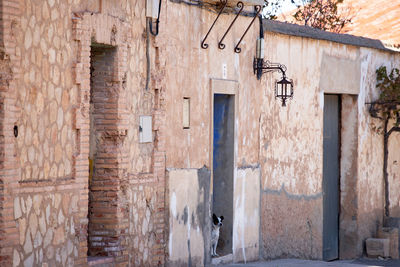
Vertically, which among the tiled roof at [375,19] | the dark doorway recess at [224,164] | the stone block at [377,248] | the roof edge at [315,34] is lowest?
the stone block at [377,248]

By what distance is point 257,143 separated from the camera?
12.9 m

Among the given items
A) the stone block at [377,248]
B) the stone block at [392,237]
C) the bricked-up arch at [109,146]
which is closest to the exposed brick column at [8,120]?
the bricked-up arch at [109,146]

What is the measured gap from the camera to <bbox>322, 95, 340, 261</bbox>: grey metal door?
15.6 metres

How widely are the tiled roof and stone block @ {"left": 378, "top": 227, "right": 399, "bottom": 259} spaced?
7.28 m

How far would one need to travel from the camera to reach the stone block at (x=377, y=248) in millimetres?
16203

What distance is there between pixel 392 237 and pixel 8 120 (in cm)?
1050

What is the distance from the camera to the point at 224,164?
12.4m

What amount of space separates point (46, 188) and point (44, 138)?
0.48 m

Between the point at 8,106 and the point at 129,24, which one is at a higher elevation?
the point at 129,24

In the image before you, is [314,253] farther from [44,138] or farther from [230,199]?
[44,138]

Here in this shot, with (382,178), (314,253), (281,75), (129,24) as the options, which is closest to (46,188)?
(129,24)

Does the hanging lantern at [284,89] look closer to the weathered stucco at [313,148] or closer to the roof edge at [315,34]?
the weathered stucco at [313,148]

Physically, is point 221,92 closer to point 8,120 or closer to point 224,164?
point 224,164

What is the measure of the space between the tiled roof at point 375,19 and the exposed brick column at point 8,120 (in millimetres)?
16065
